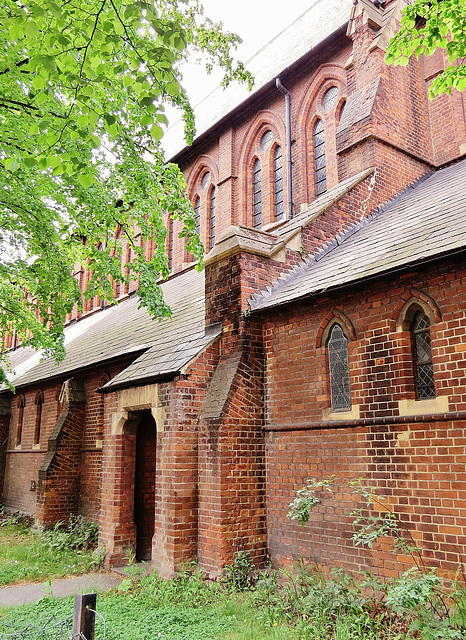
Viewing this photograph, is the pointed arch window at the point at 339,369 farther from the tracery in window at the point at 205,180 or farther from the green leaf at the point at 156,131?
the tracery in window at the point at 205,180

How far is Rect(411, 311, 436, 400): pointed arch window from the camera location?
593 centimetres

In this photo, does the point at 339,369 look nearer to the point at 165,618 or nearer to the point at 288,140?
the point at 165,618

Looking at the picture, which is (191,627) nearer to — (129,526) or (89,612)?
(89,612)

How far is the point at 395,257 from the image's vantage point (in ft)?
20.7

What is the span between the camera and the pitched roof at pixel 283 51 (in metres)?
14.1

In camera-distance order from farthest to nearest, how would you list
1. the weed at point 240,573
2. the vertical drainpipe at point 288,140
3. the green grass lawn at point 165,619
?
1. the vertical drainpipe at point 288,140
2. the weed at point 240,573
3. the green grass lawn at point 165,619

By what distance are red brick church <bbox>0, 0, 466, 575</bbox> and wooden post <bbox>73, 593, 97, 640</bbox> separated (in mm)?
3736

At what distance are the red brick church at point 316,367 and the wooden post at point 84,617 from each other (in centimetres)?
374

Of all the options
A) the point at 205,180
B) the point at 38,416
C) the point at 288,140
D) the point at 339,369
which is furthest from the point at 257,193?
the point at 38,416

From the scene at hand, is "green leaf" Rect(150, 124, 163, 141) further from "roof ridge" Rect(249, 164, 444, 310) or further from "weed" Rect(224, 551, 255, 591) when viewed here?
"weed" Rect(224, 551, 255, 591)

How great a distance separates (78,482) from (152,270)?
6.74 metres

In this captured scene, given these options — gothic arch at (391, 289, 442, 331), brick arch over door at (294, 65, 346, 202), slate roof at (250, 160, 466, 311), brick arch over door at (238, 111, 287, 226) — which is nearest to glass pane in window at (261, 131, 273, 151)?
brick arch over door at (238, 111, 287, 226)

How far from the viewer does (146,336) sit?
1183 cm

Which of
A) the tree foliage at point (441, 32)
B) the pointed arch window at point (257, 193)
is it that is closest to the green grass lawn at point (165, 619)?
the tree foliage at point (441, 32)
